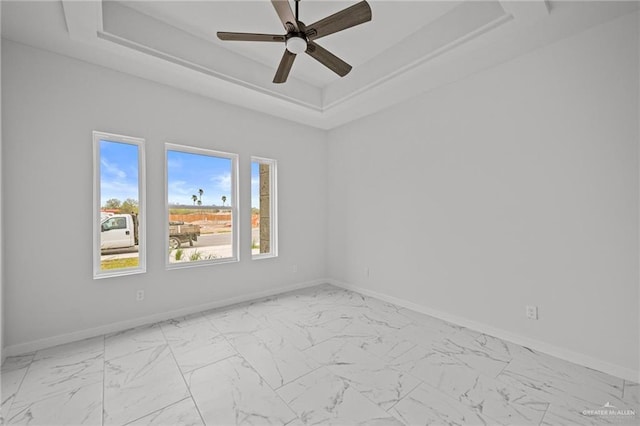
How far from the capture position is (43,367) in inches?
89.6

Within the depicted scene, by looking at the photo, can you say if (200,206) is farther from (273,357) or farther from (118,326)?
(273,357)

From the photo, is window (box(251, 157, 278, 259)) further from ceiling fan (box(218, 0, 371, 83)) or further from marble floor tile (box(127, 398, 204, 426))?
marble floor tile (box(127, 398, 204, 426))

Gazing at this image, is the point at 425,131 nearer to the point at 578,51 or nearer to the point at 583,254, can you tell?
the point at 578,51

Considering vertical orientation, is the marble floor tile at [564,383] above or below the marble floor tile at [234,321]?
below

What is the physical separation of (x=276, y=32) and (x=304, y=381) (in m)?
3.25

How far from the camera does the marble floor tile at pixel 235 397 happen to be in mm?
1733

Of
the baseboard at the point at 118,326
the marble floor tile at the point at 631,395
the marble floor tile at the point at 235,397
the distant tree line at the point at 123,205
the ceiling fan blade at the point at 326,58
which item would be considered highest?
the ceiling fan blade at the point at 326,58

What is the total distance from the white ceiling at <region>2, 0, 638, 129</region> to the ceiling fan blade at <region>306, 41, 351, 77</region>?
597 mm

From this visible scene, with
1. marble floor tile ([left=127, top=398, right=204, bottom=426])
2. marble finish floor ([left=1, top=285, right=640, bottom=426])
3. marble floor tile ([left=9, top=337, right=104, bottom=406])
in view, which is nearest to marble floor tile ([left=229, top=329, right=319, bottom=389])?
marble finish floor ([left=1, top=285, right=640, bottom=426])

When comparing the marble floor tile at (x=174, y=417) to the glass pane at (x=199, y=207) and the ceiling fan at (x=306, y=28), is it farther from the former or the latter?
the ceiling fan at (x=306, y=28)

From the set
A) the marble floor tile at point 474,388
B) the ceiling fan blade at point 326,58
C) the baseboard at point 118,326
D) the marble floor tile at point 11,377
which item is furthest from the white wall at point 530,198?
the marble floor tile at point 11,377

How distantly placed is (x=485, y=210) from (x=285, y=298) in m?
2.77

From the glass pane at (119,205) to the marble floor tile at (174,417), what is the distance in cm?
183

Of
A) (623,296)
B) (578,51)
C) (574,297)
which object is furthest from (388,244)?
(578,51)
